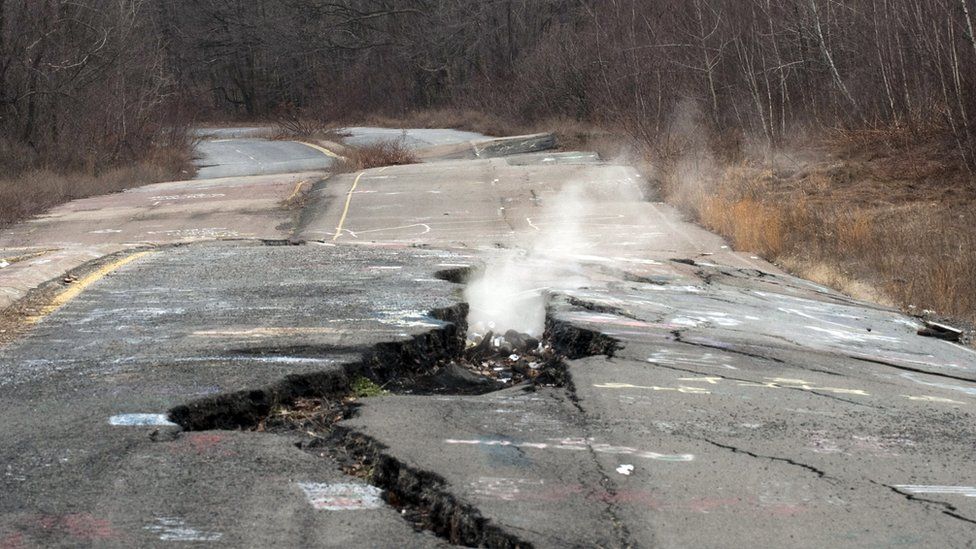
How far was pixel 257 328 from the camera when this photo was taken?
23.4ft

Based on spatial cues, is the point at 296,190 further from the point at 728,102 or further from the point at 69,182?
the point at 728,102

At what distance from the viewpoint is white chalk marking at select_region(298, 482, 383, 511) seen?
404cm

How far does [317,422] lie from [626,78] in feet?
76.9

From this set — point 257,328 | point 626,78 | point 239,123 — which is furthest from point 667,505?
point 239,123

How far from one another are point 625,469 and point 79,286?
5747 millimetres

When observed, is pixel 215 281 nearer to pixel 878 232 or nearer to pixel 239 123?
pixel 878 232

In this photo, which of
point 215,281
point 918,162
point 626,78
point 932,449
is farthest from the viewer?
point 626,78

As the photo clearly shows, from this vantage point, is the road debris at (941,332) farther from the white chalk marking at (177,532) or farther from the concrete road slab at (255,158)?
the concrete road slab at (255,158)

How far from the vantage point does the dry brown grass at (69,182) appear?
69.6 ft

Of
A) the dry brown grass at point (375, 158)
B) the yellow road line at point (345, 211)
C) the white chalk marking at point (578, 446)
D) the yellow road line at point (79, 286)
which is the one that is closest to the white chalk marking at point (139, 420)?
the white chalk marking at point (578, 446)

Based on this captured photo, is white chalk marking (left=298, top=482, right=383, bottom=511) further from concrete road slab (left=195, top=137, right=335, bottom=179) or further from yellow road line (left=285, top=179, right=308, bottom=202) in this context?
concrete road slab (left=195, top=137, right=335, bottom=179)

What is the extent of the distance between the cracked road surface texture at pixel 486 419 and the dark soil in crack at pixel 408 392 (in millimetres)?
30

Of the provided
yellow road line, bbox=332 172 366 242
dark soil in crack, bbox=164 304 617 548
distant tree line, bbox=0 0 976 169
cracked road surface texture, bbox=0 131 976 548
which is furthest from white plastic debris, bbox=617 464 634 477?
distant tree line, bbox=0 0 976 169

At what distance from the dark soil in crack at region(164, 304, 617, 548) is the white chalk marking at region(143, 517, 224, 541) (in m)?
0.71
